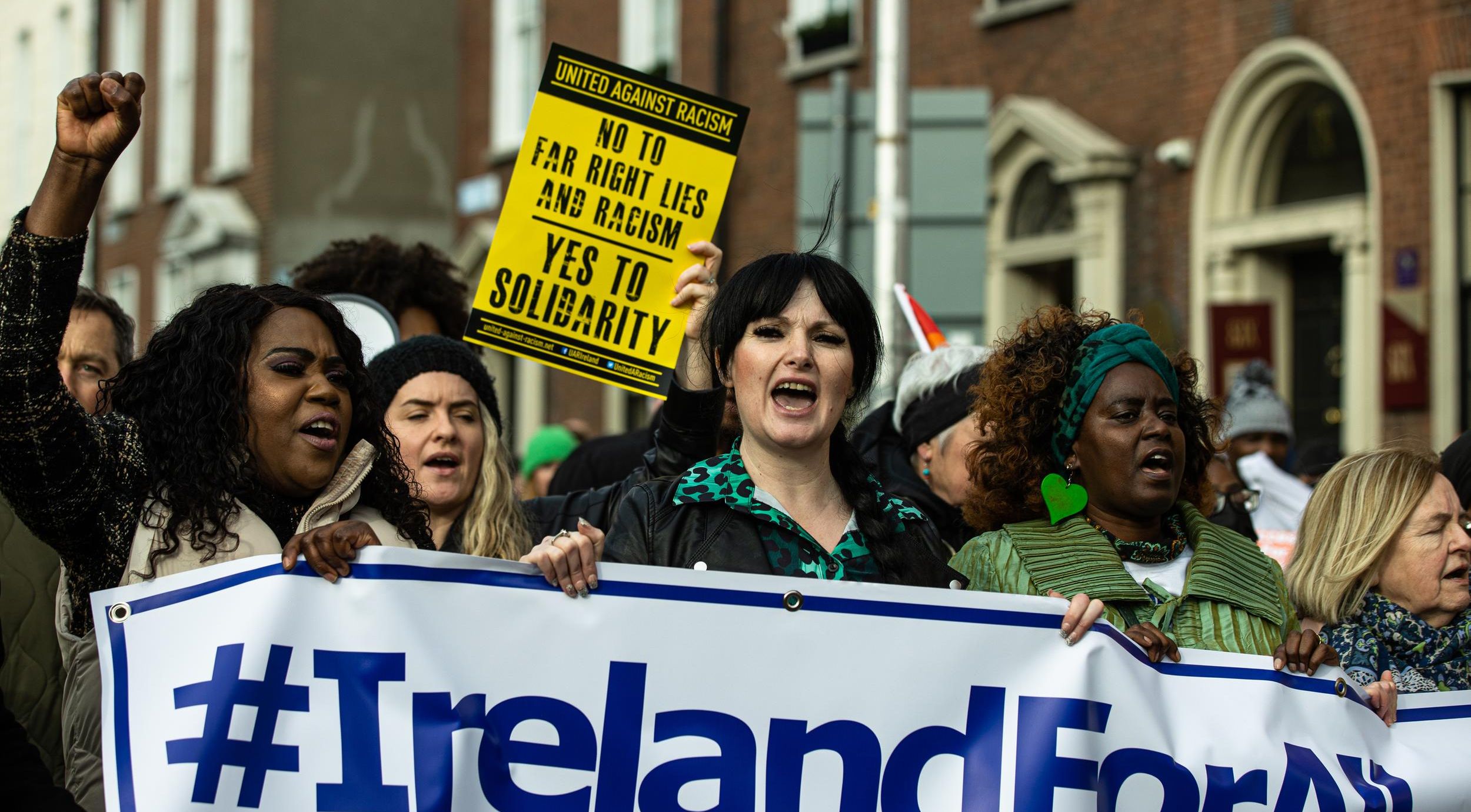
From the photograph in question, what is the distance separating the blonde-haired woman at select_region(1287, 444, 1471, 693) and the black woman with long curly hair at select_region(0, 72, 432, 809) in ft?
6.56

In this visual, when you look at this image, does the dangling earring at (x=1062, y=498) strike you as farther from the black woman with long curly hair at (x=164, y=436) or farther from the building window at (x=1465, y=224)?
the building window at (x=1465, y=224)

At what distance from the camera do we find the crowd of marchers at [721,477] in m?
2.90

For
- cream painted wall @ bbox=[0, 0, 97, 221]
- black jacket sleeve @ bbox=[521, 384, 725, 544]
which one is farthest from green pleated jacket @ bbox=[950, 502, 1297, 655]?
cream painted wall @ bbox=[0, 0, 97, 221]

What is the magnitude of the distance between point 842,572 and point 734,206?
47.8 feet

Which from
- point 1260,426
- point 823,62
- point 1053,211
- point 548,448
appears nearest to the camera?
point 1260,426

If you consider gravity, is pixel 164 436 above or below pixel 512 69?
below

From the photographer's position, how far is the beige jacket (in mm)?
3068

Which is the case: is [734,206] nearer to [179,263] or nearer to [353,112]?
[353,112]

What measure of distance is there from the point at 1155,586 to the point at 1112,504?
19cm

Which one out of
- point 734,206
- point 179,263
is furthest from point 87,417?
point 179,263

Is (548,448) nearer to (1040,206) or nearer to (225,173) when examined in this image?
(1040,206)

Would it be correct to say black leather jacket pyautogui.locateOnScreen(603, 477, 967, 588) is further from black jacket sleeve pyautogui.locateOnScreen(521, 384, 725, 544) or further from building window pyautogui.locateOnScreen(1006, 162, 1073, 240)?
building window pyautogui.locateOnScreen(1006, 162, 1073, 240)

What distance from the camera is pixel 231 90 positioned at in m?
26.1

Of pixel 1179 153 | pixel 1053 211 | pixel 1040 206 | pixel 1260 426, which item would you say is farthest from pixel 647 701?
pixel 1040 206
